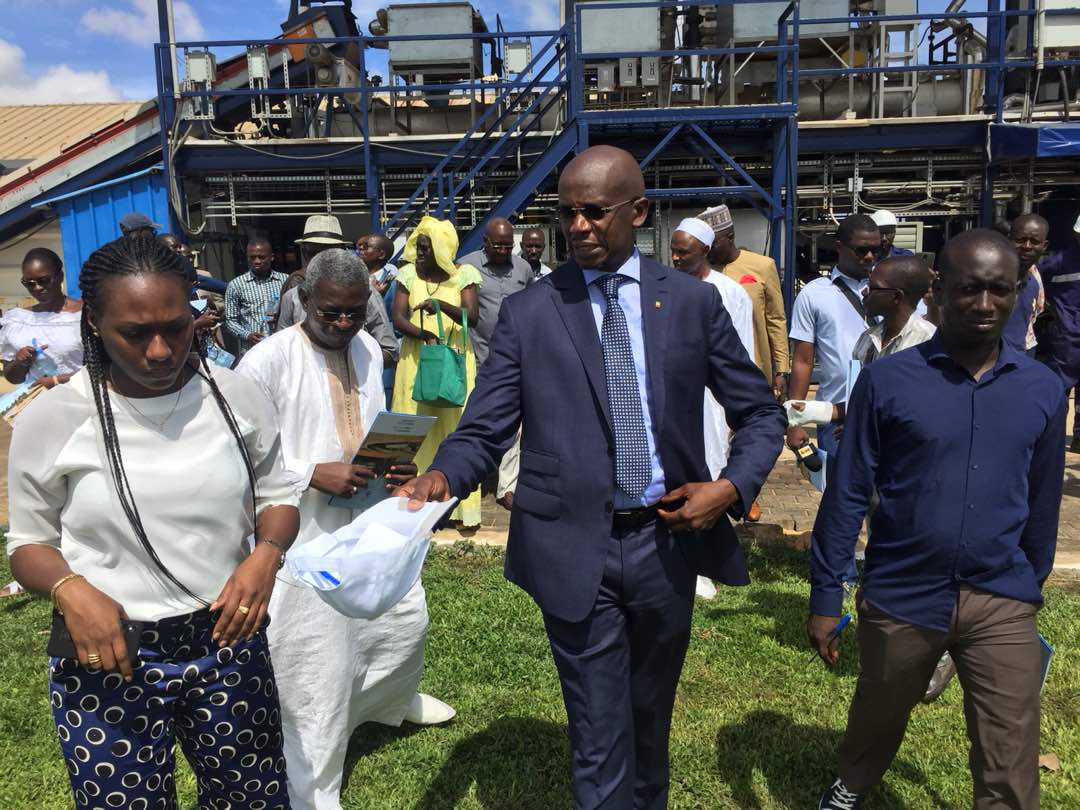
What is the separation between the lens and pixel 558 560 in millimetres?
2506

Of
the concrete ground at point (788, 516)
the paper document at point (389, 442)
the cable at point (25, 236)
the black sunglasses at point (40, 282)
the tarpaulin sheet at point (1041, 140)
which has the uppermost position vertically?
the tarpaulin sheet at point (1041, 140)

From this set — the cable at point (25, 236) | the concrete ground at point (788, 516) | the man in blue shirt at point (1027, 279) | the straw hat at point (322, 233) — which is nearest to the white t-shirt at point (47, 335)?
the concrete ground at point (788, 516)

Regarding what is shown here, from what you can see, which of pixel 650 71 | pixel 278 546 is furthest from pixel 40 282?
pixel 650 71

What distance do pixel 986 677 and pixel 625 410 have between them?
4.21 feet

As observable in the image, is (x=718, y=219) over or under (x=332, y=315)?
over

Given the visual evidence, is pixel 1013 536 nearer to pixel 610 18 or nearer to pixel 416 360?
pixel 416 360

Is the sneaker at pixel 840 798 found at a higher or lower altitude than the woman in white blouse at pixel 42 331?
lower

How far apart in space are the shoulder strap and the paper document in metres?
2.82

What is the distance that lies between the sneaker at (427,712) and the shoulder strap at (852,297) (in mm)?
2941

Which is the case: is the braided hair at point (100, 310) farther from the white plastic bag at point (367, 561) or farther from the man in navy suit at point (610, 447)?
the man in navy suit at point (610, 447)

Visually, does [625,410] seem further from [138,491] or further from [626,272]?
[138,491]

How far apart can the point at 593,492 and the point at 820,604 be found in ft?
2.81

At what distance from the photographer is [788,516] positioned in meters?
6.82

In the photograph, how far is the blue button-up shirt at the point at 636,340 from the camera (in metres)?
2.52
